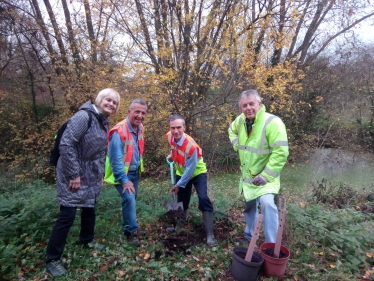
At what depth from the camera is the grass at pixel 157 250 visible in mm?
2828

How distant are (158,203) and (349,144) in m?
12.6

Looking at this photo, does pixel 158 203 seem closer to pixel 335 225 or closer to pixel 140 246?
pixel 140 246

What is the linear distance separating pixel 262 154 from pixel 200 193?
102 centimetres

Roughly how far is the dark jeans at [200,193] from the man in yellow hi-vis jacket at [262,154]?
53 cm

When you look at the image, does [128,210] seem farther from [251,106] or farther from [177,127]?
[251,106]

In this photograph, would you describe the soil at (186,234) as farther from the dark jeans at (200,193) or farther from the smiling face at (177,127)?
the smiling face at (177,127)

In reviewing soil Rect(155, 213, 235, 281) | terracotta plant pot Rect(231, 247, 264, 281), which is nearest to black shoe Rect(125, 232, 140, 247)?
soil Rect(155, 213, 235, 281)

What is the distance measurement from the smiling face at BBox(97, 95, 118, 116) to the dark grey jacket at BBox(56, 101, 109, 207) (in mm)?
74

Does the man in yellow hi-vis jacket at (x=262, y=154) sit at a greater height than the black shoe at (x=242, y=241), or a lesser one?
greater

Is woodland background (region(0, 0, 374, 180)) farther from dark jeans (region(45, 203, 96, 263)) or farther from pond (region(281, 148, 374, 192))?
dark jeans (region(45, 203, 96, 263))

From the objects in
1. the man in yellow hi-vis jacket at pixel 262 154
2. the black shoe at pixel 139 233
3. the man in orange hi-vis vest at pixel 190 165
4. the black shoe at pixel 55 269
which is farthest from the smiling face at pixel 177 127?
the black shoe at pixel 55 269

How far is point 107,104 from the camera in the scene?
9.53 feet

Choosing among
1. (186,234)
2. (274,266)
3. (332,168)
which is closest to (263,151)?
→ (274,266)

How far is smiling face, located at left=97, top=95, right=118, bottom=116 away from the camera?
9.52 ft
